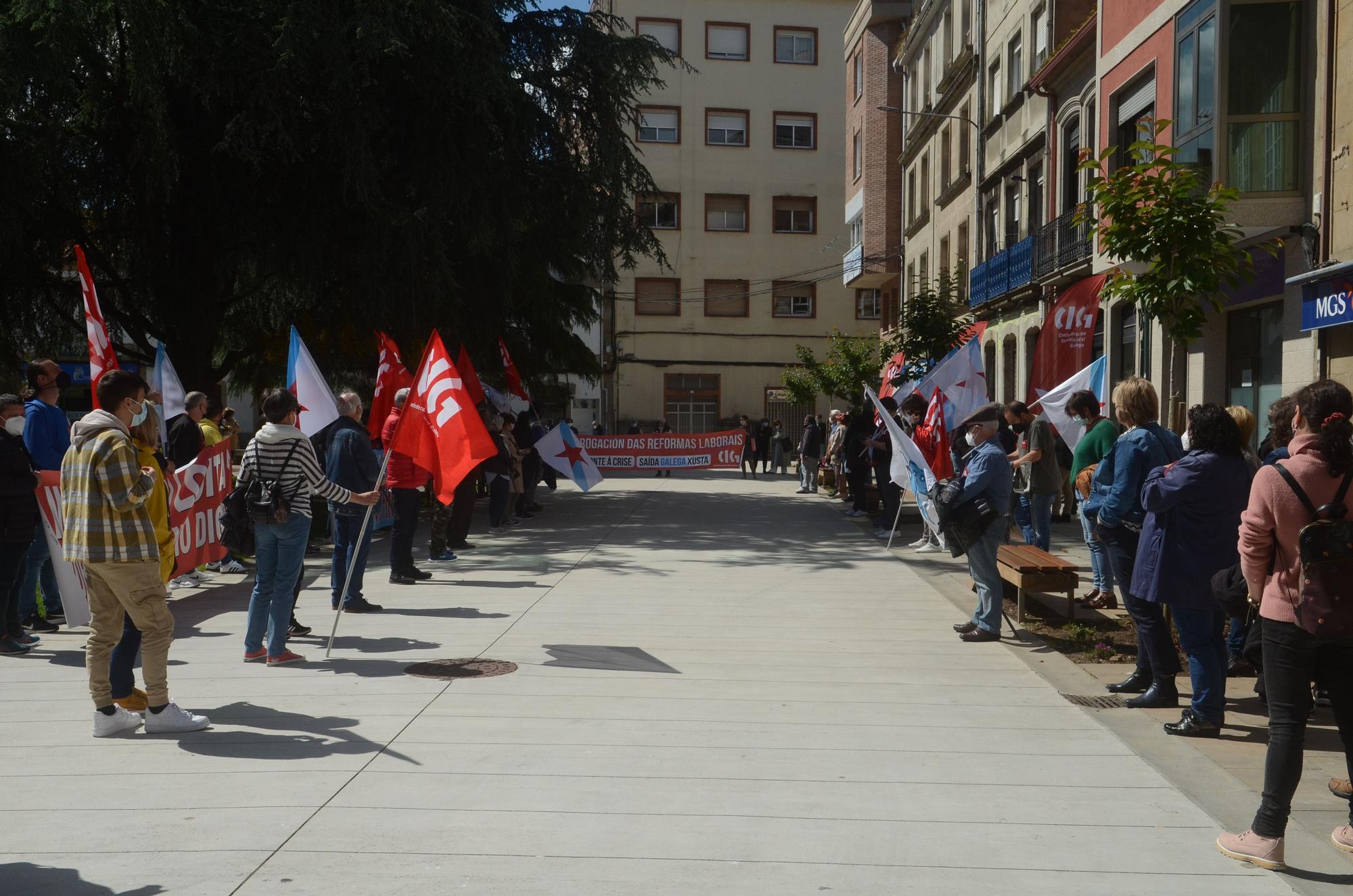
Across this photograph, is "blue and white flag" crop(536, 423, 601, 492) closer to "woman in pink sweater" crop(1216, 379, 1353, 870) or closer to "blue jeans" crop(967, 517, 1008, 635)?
"blue jeans" crop(967, 517, 1008, 635)

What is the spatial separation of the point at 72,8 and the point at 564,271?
9419 millimetres

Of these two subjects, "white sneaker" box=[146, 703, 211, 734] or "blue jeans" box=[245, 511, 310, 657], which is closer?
"white sneaker" box=[146, 703, 211, 734]

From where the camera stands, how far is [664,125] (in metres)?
54.4

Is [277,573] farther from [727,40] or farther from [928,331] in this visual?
[727,40]

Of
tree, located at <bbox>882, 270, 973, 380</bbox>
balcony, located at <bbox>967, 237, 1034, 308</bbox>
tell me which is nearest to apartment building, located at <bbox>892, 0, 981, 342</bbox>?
balcony, located at <bbox>967, 237, 1034, 308</bbox>

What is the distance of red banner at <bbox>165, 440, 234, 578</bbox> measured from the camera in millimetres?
10203

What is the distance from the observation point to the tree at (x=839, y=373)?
39312 millimetres

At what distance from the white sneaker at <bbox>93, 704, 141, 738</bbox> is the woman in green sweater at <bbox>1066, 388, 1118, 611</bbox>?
22.4 ft

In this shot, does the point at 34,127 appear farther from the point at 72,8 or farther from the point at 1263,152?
the point at 1263,152

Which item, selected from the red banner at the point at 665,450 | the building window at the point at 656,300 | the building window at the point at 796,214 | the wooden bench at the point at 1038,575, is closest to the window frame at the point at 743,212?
the building window at the point at 796,214

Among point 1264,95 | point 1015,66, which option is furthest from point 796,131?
point 1264,95

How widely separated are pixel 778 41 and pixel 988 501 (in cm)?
4966

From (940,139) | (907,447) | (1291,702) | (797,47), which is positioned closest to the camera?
(1291,702)

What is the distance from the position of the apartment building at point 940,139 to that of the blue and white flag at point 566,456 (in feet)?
38.8
